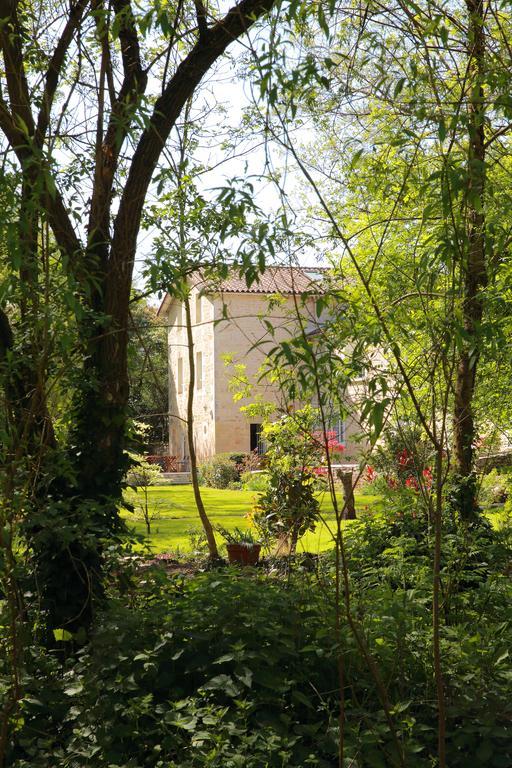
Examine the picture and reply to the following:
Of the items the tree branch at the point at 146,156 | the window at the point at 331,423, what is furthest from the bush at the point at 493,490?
the tree branch at the point at 146,156

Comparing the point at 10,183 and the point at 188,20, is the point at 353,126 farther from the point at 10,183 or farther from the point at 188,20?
the point at 10,183

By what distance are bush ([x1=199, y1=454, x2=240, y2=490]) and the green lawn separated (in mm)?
1722

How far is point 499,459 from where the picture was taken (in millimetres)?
13422

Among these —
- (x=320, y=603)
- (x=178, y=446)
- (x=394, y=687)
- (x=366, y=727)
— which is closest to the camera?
(x=366, y=727)

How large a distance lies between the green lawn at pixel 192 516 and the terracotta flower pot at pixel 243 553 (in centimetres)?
64

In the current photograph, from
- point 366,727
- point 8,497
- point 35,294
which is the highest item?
point 35,294

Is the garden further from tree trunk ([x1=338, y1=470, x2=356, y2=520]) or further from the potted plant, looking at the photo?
the potted plant

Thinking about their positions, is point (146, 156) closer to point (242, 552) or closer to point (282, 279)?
point (282, 279)

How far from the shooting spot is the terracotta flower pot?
8367mm

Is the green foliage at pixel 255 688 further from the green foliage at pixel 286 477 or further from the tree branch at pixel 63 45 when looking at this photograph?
the green foliage at pixel 286 477

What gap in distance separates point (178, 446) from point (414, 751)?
2783 centimetres

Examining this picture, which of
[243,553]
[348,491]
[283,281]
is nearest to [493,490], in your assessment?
[283,281]

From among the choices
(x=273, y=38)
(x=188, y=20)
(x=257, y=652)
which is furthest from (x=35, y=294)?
(x=188, y=20)

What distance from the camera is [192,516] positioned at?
46.0 ft
